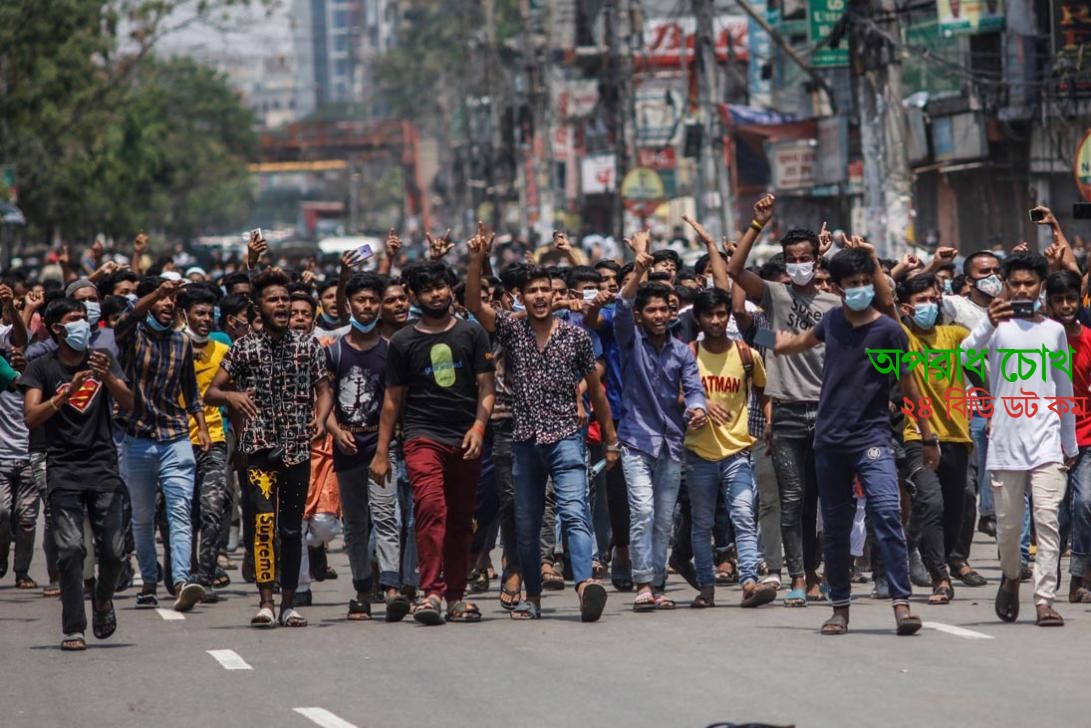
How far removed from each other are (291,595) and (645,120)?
44.5 m

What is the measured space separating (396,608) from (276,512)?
0.81 m

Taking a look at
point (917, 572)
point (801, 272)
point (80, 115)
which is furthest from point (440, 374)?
point (80, 115)

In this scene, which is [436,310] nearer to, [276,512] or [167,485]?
[276,512]

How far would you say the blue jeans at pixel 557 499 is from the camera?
1100 centimetres

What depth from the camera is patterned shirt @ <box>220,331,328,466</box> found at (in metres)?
11.2

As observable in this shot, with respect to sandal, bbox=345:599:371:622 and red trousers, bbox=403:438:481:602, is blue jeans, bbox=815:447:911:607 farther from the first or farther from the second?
sandal, bbox=345:599:371:622

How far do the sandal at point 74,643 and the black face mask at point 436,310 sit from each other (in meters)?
2.36

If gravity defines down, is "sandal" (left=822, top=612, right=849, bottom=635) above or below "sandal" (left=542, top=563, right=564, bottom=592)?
below

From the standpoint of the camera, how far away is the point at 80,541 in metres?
10.5

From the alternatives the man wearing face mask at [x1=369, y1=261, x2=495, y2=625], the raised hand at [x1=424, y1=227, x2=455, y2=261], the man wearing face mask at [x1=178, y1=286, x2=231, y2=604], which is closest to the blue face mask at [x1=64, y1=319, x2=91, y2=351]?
the man wearing face mask at [x1=369, y1=261, x2=495, y2=625]

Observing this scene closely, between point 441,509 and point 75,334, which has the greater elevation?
point 75,334

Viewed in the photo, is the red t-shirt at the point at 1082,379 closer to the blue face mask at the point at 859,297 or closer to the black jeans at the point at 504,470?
the blue face mask at the point at 859,297

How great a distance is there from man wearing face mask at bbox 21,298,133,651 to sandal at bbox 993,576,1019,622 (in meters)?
4.39

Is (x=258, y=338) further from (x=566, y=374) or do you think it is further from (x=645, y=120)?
(x=645, y=120)
